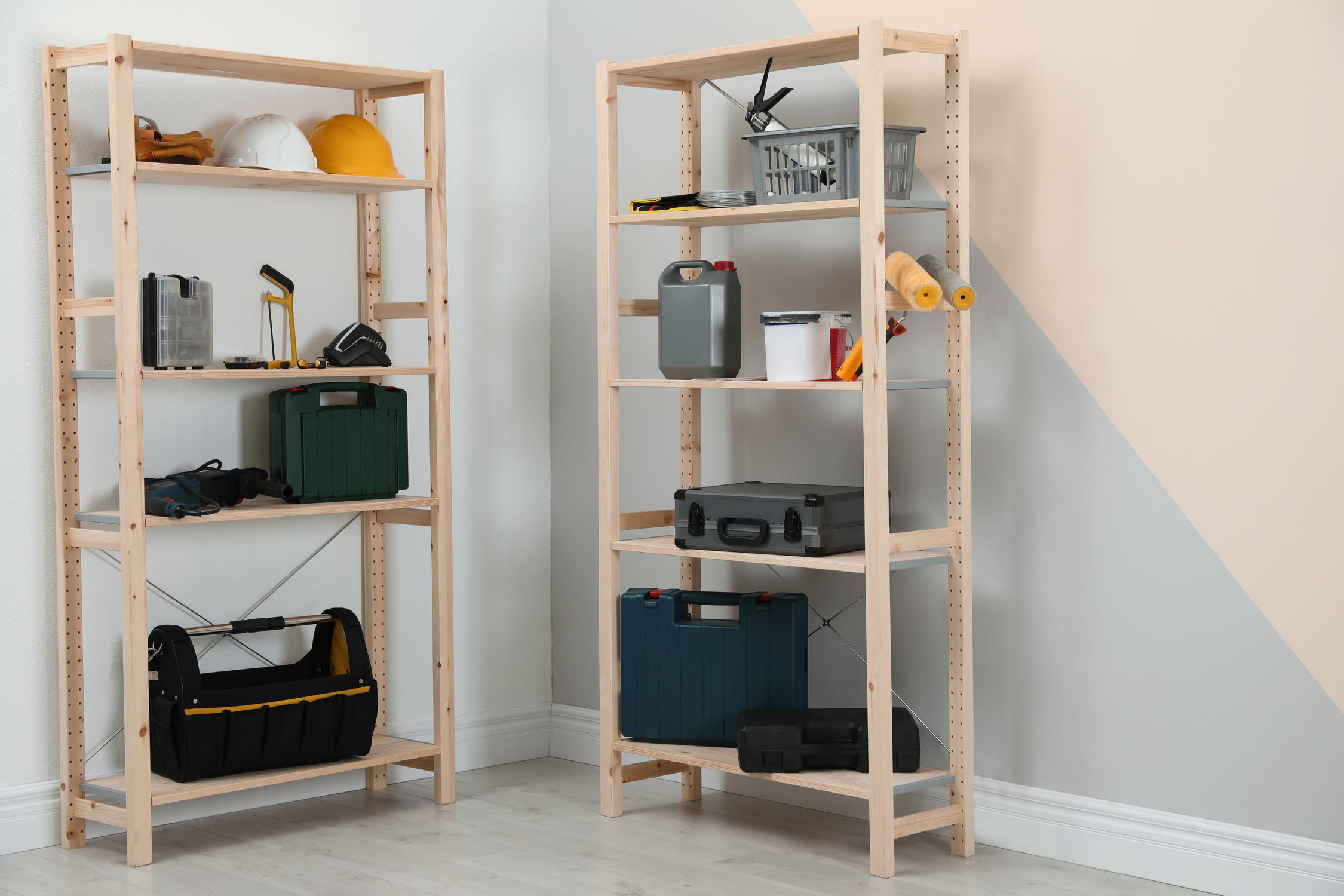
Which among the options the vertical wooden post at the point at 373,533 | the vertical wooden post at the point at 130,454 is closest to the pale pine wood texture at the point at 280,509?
the vertical wooden post at the point at 130,454

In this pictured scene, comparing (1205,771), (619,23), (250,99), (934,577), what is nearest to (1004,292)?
(934,577)

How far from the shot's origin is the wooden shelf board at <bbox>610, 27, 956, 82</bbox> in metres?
3.08

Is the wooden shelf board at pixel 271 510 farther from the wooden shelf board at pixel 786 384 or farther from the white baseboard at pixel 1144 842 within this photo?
the white baseboard at pixel 1144 842

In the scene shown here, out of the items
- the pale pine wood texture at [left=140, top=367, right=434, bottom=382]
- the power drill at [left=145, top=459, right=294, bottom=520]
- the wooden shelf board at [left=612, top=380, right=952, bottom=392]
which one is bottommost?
the power drill at [left=145, top=459, right=294, bottom=520]

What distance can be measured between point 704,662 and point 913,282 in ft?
3.70

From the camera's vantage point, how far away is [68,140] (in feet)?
11.1

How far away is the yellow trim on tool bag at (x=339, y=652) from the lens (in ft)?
12.3

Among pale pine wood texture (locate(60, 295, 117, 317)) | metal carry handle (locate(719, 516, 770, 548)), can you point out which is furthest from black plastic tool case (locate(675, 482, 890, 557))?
pale pine wood texture (locate(60, 295, 117, 317))

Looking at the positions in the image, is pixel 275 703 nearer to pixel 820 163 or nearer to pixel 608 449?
pixel 608 449

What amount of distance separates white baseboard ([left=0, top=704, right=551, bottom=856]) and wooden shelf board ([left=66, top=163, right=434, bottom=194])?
1.50 m

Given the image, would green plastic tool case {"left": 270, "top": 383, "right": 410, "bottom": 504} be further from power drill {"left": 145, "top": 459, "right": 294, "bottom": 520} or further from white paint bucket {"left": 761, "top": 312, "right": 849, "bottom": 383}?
white paint bucket {"left": 761, "top": 312, "right": 849, "bottom": 383}

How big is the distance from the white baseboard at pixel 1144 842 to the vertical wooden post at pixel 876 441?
0.39 metres

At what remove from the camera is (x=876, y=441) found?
121 inches

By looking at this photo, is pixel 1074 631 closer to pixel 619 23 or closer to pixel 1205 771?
pixel 1205 771
